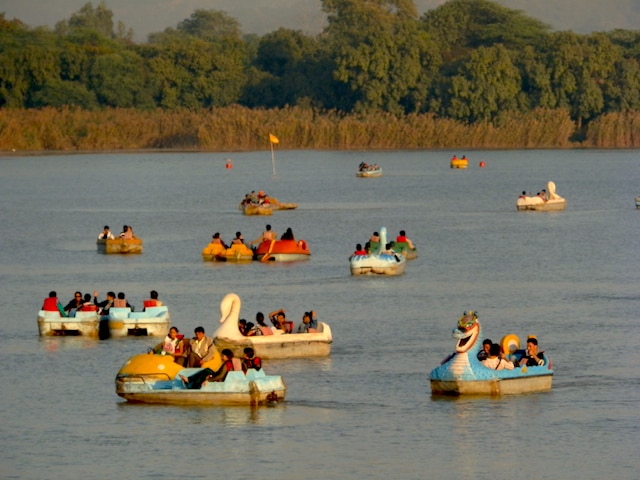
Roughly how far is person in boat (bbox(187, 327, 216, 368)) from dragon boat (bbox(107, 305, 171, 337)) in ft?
22.2

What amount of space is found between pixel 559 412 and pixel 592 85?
11620 centimetres

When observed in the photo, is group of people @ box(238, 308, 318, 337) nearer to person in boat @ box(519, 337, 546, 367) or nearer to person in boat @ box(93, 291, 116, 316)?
person in boat @ box(93, 291, 116, 316)

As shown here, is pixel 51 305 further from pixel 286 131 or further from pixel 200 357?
pixel 286 131

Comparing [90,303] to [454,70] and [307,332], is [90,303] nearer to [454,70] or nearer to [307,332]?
[307,332]

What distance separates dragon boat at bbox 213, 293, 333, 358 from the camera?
3152 cm

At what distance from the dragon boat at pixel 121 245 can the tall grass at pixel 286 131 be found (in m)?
72.6

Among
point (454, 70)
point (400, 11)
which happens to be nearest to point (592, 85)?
point (454, 70)

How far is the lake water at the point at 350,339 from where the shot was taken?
25.5 meters

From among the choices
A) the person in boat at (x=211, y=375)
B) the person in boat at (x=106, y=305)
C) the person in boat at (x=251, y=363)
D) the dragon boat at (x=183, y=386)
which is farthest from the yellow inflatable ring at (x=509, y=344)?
Result: the person in boat at (x=106, y=305)

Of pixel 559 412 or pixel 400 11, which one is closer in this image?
pixel 559 412

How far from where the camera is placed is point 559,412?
28.0 metres

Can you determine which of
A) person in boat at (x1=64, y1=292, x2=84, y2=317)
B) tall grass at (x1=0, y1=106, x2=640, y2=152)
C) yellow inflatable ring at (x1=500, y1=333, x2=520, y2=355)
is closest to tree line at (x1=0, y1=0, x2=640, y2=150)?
tall grass at (x1=0, y1=106, x2=640, y2=152)

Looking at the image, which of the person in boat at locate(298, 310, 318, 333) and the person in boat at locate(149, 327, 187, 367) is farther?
the person in boat at locate(298, 310, 318, 333)

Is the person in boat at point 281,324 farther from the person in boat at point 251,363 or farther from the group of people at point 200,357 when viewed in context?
the person in boat at point 251,363
